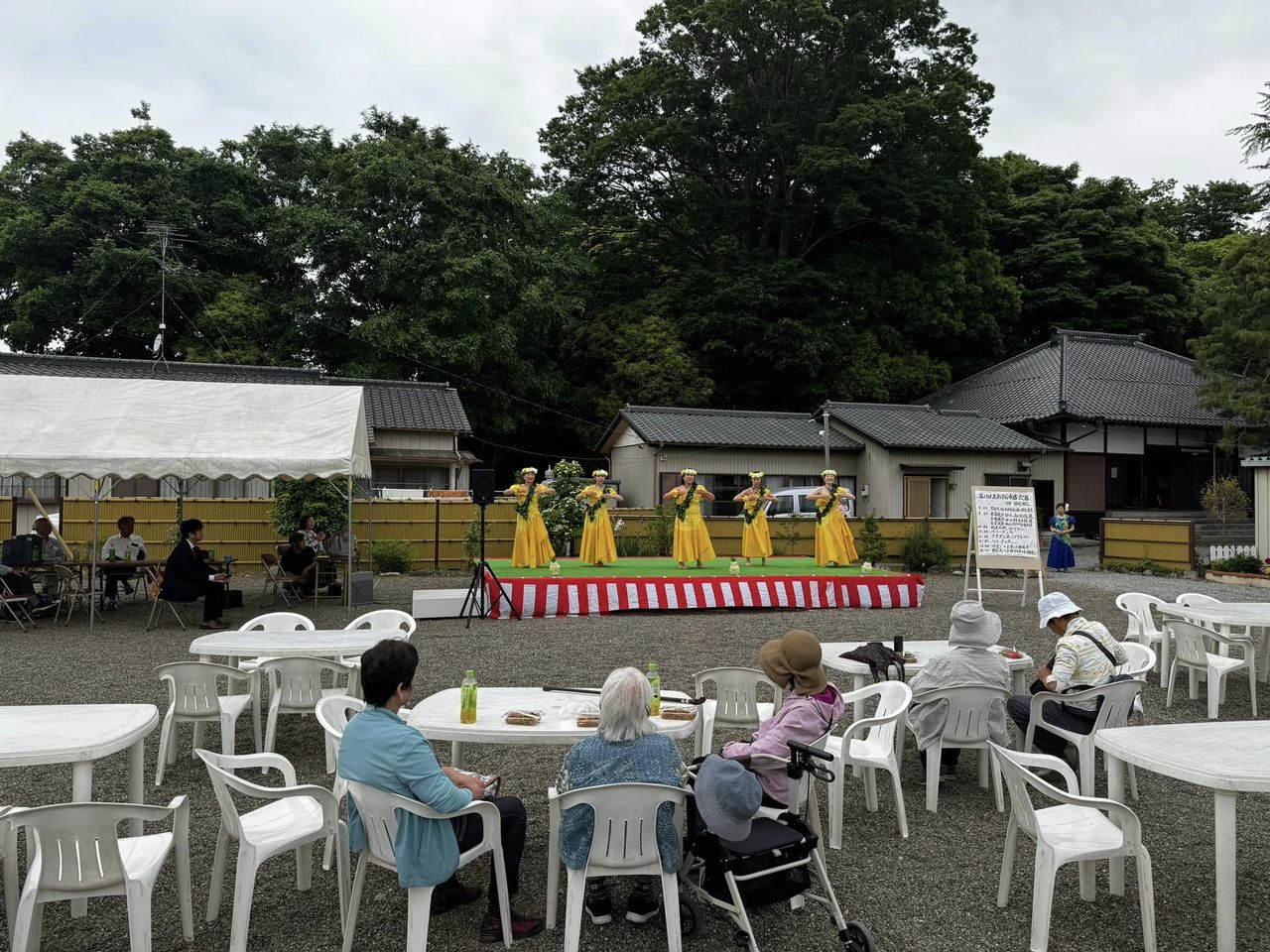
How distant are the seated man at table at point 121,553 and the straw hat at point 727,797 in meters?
10.9

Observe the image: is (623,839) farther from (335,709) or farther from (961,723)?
(961,723)

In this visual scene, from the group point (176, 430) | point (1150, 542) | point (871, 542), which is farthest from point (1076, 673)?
point (1150, 542)

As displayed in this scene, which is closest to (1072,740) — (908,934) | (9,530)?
(908,934)

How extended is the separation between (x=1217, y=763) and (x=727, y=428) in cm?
2145

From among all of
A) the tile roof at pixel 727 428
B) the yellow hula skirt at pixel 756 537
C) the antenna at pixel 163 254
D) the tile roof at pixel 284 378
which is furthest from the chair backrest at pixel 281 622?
the antenna at pixel 163 254

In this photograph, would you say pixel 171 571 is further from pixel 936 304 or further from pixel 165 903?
pixel 936 304

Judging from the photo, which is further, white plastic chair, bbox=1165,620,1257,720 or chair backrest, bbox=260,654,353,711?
white plastic chair, bbox=1165,620,1257,720

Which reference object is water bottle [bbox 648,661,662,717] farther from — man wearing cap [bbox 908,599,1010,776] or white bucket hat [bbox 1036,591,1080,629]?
white bucket hat [bbox 1036,591,1080,629]

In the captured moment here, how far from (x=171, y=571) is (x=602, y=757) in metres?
9.21

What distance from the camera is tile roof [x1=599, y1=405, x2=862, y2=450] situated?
2402cm

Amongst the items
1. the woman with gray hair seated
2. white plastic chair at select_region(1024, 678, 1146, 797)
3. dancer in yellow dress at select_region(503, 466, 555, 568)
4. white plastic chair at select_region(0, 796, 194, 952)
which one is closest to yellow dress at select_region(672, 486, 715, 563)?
dancer in yellow dress at select_region(503, 466, 555, 568)

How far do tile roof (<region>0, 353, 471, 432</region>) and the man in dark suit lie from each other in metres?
11.4

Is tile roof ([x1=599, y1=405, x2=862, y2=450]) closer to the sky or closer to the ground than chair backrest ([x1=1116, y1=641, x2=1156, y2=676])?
closer to the sky

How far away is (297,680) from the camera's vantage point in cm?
554
